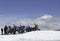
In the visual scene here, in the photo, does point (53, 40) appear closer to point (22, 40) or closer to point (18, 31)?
point (22, 40)

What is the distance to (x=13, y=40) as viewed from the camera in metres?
24.7

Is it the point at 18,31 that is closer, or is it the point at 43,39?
the point at 43,39

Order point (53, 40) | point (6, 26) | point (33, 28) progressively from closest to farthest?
point (53, 40) → point (6, 26) → point (33, 28)

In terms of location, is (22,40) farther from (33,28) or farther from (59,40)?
(33,28)

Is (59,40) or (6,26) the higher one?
(6,26)

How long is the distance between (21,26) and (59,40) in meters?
13.8

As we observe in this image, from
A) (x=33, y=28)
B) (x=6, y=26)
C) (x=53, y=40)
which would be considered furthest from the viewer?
(x=33, y=28)

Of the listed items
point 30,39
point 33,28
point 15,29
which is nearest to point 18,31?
point 15,29

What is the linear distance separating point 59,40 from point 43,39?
2.30 metres

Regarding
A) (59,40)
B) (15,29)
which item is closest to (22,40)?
(59,40)

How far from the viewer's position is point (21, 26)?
3694cm

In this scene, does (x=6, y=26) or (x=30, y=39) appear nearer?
(x=30, y=39)

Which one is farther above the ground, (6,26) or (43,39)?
(6,26)

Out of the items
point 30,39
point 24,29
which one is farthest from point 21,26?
point 30,39
